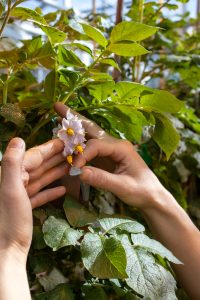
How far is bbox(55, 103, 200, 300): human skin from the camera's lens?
0.66m

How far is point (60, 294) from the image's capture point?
582 mm

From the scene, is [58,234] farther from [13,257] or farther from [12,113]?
[12,113]

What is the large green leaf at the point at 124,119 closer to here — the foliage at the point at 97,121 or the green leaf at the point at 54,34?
the foliage at the point at 97,121

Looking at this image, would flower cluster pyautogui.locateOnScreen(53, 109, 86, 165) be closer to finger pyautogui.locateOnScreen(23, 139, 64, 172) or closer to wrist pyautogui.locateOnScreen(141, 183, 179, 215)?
finger pyautogui.locateOnScreen(23, 139, 64, 172)

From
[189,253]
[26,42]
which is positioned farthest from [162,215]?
[26,42]

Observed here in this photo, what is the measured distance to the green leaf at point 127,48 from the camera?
2.03ft

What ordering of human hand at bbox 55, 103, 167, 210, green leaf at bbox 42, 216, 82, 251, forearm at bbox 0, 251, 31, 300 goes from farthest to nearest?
human hand at bbox 55, 103, 167, 210 → green leaf at bbox 42, 216, 82, 251 → forearm at bbox 0, 251, 31, 300

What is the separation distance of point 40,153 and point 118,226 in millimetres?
153

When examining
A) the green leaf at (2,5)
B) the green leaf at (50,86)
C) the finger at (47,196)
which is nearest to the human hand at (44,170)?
the finger at (47,196)

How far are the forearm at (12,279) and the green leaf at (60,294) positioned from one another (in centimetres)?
14

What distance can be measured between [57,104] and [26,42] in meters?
0.27

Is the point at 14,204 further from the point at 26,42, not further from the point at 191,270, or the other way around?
the point at 26,42

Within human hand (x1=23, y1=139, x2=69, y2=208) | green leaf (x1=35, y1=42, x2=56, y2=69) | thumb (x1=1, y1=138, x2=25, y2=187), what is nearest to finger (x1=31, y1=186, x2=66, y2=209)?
human hand (x1=23, y1=139, x2=69, y2=208)

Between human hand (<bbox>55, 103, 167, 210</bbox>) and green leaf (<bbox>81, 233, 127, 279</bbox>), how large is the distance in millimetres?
111
